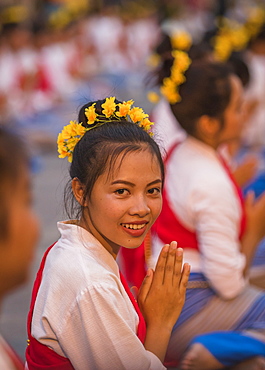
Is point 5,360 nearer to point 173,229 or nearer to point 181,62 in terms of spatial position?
point 173,229

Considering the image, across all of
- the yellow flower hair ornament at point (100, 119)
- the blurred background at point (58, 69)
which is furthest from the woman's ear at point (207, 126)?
the yellow flower hair ornament at point (100, 119)

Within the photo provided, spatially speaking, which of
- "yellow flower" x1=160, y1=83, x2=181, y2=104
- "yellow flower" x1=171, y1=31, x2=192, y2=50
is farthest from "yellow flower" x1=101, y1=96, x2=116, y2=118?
"yellow flower" x1=171, y1=31, x2=192, y2=50

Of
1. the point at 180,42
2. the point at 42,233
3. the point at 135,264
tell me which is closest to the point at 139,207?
the point at 135,264

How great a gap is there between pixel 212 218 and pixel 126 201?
0.62 m

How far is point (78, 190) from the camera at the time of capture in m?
1.80

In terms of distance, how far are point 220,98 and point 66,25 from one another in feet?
27.8

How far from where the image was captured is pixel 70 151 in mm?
1904

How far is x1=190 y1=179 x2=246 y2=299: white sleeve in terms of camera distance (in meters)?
2.26

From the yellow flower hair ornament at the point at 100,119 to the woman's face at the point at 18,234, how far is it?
512mm

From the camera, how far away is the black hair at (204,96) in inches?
99.9

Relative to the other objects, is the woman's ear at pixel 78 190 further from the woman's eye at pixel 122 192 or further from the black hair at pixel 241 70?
the black hair at pixel 241 70

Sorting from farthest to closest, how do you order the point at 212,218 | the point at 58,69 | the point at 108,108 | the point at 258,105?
the point at 58,69, the point at 258,105, the point at 212,218, the point at 108,108

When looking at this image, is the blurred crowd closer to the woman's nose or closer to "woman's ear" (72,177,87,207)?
"woman's ear" (72,177,87,207)

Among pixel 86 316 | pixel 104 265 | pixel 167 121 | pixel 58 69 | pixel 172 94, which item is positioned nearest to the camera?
pixel 86 316
